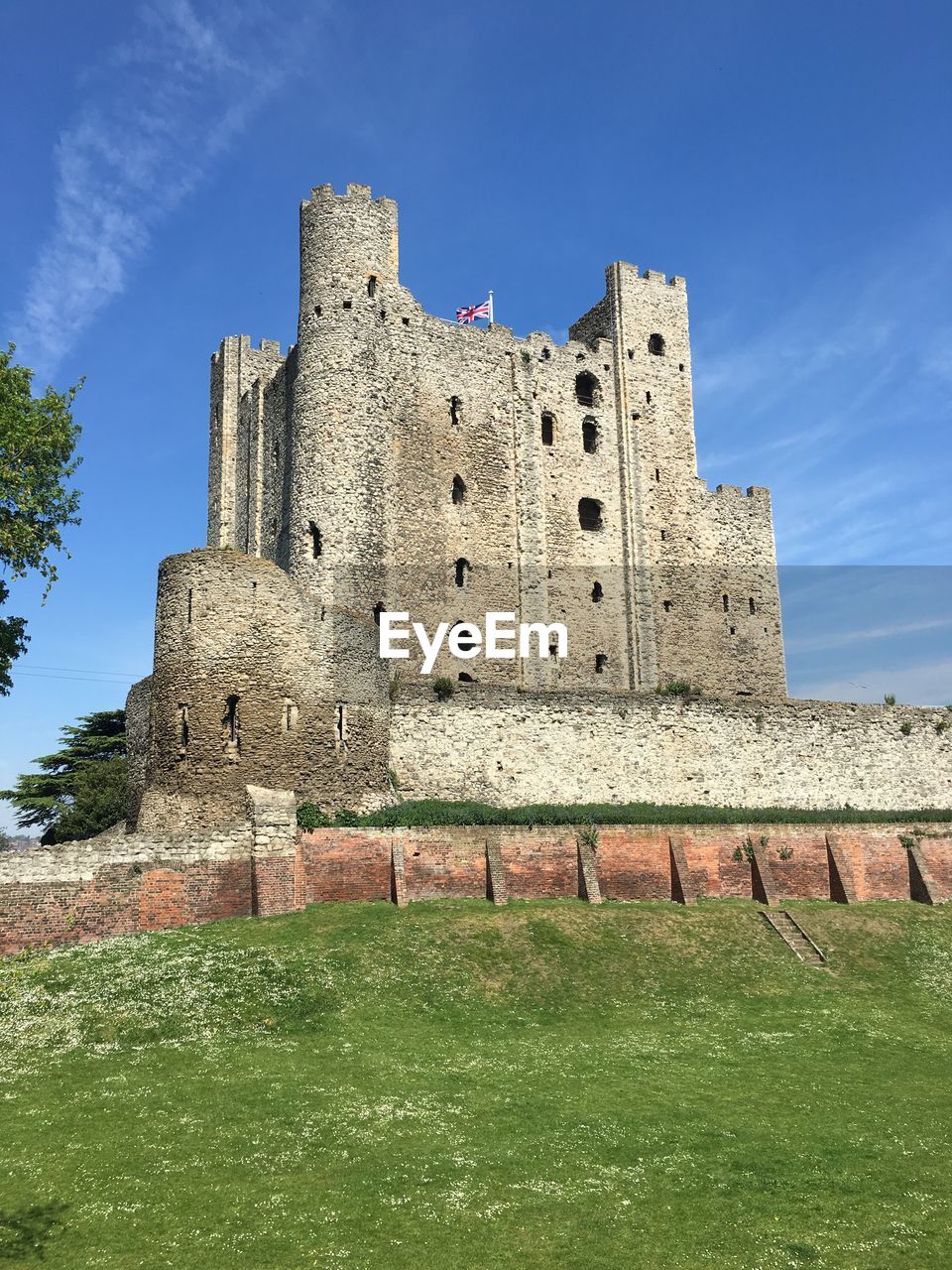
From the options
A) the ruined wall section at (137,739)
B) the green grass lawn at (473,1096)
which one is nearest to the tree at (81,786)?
the ruined wall section at (137,739)

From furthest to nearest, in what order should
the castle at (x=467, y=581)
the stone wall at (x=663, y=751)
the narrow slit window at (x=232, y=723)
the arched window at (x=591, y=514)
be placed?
the arched window at (x=591, y=514) < the stone wall at (x=663, y=751) < the castle at (x=467, y=581) < the narrow slit window at (x=232, y=723)

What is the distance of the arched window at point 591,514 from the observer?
161 feet

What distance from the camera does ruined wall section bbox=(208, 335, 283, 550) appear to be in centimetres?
4919

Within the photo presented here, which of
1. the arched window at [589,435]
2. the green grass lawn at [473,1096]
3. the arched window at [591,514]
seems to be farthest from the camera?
the arched window at [589,435]

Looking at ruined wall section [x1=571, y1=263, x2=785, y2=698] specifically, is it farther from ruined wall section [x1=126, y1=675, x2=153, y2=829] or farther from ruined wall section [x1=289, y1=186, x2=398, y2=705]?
ruined wall section [x1=126, y1=675, x2=153, y2=829]

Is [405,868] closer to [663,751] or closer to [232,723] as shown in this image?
[232,723]

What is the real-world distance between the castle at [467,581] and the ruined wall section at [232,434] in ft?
0.45

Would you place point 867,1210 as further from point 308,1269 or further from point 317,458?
point 317,458

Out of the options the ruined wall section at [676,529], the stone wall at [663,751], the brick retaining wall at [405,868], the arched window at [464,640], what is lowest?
the brick retaining wall at [405,868]

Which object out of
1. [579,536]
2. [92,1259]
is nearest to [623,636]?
[579,536]

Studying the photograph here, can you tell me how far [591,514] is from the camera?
162 ft

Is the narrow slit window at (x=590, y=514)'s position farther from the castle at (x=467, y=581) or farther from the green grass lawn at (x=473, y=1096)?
the green grass lawn at (x=473, y=1096)

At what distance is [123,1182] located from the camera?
13984 mm

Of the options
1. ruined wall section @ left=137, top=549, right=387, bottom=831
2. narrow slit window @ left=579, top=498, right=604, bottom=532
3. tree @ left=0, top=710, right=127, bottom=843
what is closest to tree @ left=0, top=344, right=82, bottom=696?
ruined wall section @ left=137, top=549, right=387, bottom=831
